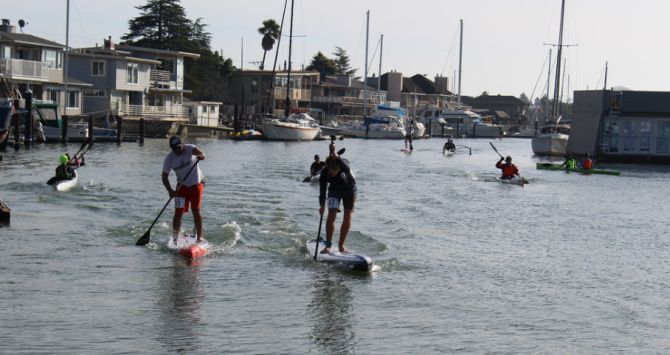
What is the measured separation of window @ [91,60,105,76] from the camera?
77.0m

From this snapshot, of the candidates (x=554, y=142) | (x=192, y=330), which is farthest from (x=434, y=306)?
(x=554, y=142)

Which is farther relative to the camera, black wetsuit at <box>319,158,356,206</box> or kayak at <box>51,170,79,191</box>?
kayak at <box>51,170,79,191</box>

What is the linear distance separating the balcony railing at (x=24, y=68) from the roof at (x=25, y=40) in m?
1.28

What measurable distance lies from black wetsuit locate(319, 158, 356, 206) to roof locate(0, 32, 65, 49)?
51.1 metres

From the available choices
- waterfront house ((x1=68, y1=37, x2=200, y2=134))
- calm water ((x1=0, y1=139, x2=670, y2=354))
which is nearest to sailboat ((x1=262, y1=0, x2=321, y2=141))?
waterfront house ((x1=68, y1=37, x2=200, y2=134))

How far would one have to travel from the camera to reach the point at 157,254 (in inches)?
690

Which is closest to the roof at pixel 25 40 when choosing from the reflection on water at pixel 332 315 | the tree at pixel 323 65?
the reflection on water at pixel 332 315

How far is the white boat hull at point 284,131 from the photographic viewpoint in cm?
8125

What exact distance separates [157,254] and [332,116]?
10355 centimetres

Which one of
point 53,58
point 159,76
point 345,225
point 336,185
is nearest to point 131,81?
point 159,76

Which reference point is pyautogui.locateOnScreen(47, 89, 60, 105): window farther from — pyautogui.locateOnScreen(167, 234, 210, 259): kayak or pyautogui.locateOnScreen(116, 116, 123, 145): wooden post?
pyautogui.locateOnScreen(167, 234, 210, 259): kayak

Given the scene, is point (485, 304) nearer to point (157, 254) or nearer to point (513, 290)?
point (513, 290)

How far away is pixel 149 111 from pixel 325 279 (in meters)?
67.3

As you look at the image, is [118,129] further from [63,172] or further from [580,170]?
[63,172]
